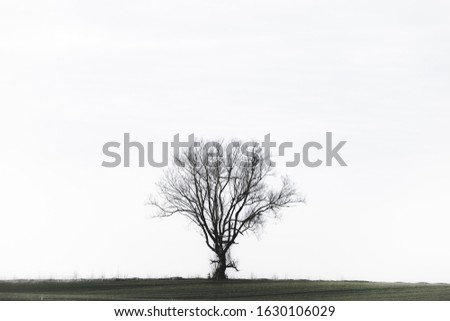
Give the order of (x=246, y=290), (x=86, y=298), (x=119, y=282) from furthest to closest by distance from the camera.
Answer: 1. (x=119, y=282)
2. (x=246, y=290)
3. (x=86, y=298)

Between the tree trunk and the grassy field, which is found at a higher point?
the tree trunk

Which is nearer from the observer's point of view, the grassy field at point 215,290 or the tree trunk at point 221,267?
the grassy field at point 215,290

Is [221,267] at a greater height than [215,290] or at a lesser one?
greater

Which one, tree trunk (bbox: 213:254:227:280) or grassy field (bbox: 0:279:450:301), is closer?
grassy field (bbox: 0:279:450:301)

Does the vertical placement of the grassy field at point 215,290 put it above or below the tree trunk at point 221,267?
below

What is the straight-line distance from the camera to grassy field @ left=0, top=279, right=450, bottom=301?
178ft

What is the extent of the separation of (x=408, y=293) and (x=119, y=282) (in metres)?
19.3

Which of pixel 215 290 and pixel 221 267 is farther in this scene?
pixel 221 267

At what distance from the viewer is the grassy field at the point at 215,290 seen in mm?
54312

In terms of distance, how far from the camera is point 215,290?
60781 millimetres

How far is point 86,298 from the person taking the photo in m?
54.1

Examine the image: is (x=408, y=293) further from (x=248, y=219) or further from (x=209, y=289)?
Result: (x=248, y=219)

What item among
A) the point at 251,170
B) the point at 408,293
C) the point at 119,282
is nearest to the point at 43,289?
the point at 119,282
